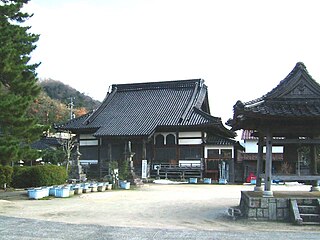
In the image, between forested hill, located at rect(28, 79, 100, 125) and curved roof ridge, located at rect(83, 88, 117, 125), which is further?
forested hill, located at rect(28, 79, 100, 125)

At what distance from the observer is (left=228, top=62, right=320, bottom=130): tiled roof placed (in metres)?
11.5

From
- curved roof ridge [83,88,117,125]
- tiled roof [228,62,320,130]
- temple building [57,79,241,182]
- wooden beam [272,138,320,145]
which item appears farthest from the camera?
curved roof ridge [83,88,117,125]

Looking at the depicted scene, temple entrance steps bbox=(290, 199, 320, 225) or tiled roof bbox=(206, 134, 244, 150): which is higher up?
tiled roof bbox=(206, 134, 244, 150)

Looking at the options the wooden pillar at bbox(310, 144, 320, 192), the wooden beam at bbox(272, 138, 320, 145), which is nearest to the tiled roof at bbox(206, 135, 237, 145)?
the wooden pillar at bbox(310, 144, 320, 192)

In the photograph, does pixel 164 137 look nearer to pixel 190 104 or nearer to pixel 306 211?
pixel 190 104

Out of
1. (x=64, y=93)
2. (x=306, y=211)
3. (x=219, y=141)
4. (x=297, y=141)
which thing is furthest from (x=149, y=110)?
(x=64, y=93)

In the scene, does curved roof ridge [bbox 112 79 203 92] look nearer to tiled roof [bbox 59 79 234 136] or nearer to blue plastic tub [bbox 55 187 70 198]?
tiled roof [bbox 59 79 234 136]

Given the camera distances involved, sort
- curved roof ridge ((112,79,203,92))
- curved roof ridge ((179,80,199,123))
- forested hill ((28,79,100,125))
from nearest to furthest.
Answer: curved roof ridge ((179,80,199,123)) → curved roof ridge ((112,79,203,92)) → forested hill ((28,79,100,125))

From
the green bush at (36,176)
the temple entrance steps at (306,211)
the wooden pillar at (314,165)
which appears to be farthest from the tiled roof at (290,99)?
Answer: the green bush at (36,176)

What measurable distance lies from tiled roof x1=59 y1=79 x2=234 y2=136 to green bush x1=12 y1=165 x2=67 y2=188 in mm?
12075

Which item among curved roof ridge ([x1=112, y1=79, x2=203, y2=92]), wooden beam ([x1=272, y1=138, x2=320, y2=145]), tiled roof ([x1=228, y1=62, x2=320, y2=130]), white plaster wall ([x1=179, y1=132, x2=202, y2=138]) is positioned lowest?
wooden beam ([x1=272, y1=138, x2=320, y2=145])

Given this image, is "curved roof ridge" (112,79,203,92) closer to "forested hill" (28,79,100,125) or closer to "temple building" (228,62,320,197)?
"forested hill" (28,79,100,125)

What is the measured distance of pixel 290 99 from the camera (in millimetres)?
11977

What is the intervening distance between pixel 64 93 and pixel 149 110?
62.2 m
